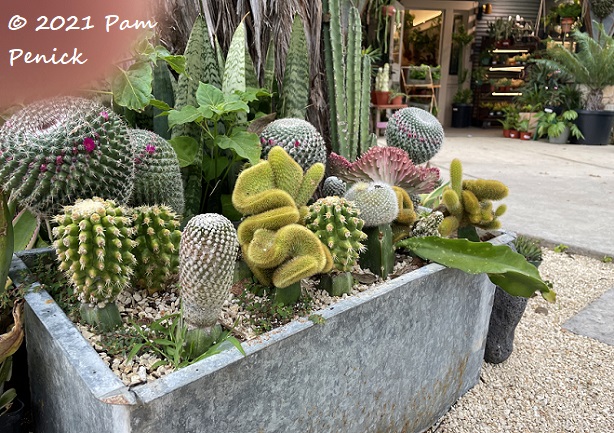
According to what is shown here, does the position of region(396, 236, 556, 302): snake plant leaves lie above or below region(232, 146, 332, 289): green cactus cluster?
below

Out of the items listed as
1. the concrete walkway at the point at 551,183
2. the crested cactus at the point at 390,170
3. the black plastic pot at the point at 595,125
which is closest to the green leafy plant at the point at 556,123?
the black plastic pot at the point at 595,125

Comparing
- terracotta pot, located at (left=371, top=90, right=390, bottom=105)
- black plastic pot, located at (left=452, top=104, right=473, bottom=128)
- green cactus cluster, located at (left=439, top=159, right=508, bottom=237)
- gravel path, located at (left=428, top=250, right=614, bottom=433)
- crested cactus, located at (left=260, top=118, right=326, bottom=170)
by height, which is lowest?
black plastic pot, located at (left=452, top=104, right=473, bottom=128)

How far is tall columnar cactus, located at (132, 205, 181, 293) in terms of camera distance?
1.13 metres

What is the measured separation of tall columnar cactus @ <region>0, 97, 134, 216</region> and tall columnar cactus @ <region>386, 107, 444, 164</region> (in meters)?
1.11

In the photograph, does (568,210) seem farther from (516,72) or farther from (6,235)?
(516,72)

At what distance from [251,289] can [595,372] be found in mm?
1441

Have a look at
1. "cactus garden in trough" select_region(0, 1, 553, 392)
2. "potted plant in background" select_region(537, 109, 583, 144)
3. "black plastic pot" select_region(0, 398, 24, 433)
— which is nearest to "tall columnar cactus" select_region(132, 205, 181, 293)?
"cactus garden in trough" select_region(0, 1, 553, 392)

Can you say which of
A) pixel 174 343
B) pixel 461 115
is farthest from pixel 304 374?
pixel 461 115

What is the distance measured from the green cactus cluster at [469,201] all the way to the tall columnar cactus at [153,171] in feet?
2.52

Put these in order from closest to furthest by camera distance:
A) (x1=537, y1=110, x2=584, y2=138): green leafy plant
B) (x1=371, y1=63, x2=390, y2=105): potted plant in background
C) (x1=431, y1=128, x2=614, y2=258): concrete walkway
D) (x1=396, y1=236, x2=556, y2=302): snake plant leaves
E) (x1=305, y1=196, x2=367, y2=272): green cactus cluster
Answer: (x1=305, y1=196, x2=367, y2=272): green cactus cluster < (x1=396, y1=236, x2=556, y2=302): snake plant leaves < (x1=431, y1=128, x2=614, y2=258): concrete walkway < (x1=371, y1=63, x2=390, y2=105): potted plant in background < (x1=537, y1=110, x2=584, y2=138): green leafy plant

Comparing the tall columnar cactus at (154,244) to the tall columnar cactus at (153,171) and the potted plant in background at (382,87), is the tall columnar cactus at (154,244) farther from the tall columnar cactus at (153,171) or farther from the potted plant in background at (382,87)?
the potted plant in background at (382,87)

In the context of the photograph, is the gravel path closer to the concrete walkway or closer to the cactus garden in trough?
the cactus garden in trough

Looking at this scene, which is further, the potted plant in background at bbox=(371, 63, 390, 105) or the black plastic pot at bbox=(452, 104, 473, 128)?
the black plastic pot at bbox=(452, 104, 473, 128)

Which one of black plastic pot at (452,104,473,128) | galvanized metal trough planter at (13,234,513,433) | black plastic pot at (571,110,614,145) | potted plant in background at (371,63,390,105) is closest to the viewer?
galvanized metal trough planter at (13,234,513,433)
